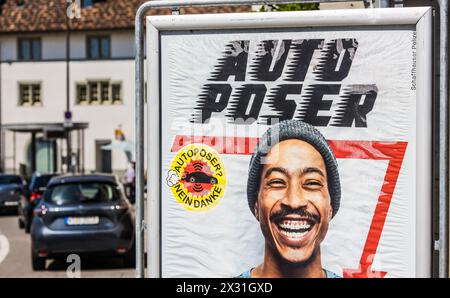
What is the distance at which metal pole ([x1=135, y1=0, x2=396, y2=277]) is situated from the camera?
12.0 ft

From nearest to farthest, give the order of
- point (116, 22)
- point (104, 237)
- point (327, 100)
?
point (327, 100), point (104, 237), point (116, 22)

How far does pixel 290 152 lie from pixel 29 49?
185 ft

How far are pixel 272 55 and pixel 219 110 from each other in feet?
1.08

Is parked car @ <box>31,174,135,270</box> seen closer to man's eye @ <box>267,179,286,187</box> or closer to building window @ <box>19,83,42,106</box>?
man's eye @ <box>267,179,286,187</box>

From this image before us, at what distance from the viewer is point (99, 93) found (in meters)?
57.1

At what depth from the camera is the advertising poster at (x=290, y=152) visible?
3.58m

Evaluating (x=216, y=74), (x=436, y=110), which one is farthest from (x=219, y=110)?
(x=436, y=110)

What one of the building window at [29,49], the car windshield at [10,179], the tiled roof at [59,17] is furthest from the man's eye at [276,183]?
the building window at [29,49]

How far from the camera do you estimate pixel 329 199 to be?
367 cm

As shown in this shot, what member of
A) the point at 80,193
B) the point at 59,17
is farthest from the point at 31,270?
the point at 59,17

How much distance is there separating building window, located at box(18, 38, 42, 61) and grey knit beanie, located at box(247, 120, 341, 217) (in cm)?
5585

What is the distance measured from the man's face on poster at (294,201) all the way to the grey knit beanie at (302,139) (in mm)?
20

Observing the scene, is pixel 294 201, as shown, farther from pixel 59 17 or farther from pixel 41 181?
pixel 59 17

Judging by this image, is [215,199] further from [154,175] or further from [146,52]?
[146,52]
